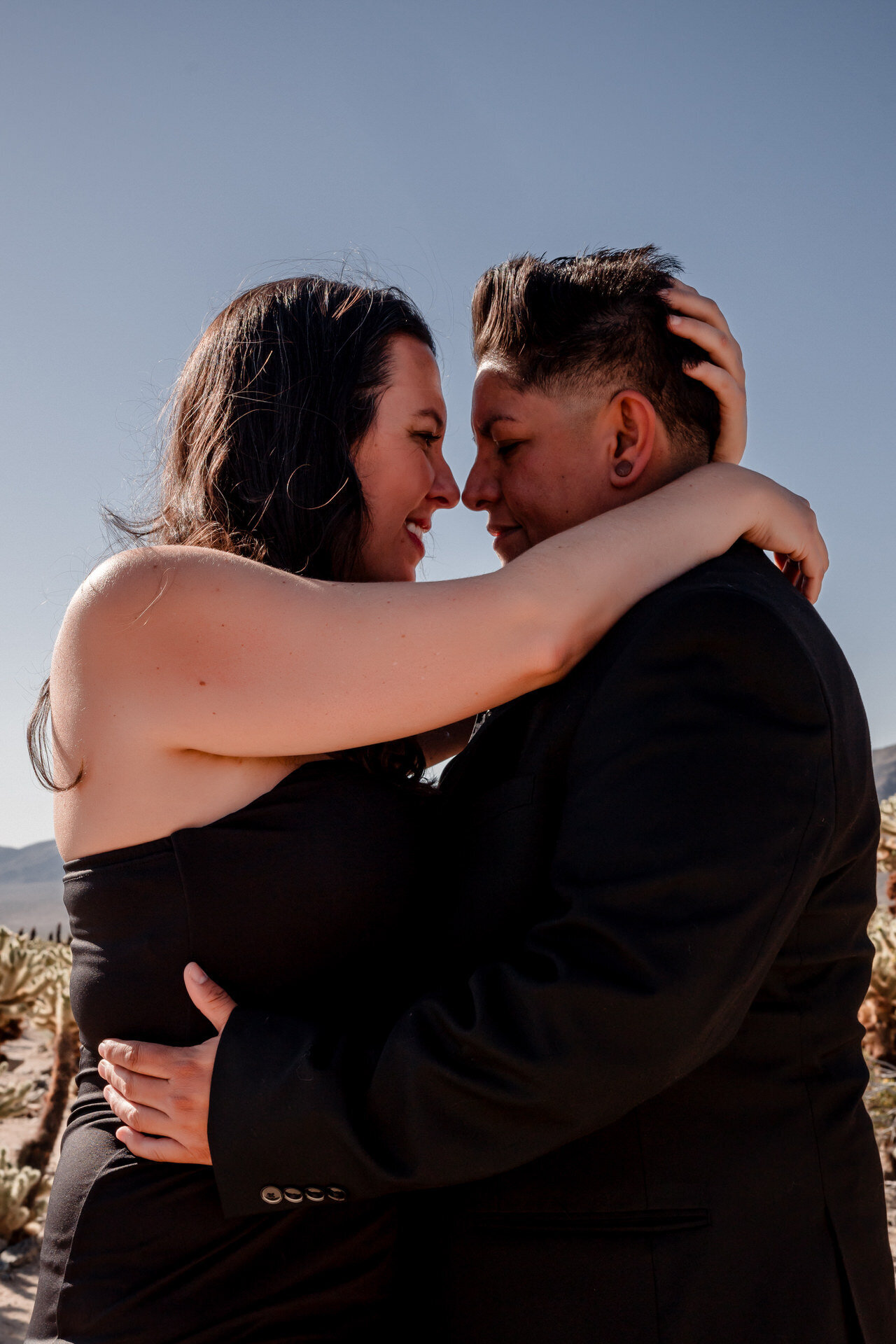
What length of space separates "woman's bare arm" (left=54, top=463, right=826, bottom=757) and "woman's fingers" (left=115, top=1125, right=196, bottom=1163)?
2.42 ft

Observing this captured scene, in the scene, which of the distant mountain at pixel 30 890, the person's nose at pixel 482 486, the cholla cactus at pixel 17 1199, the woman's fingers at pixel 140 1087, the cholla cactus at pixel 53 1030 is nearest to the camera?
the woman's fingers at pixel 140 1087

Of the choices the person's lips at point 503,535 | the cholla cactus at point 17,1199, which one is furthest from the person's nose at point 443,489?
the cholla cactus at point 17,1199

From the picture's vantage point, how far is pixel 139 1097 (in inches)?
75.2

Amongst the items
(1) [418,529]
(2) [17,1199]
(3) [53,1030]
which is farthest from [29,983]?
(1) [418,529]

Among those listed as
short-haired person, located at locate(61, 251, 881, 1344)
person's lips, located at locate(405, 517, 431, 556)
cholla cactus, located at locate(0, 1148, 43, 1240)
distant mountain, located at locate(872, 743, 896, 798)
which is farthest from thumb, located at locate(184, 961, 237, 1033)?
distant mountain, located at locate(872, 743, 896, 798)

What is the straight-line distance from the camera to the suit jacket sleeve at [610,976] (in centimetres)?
168

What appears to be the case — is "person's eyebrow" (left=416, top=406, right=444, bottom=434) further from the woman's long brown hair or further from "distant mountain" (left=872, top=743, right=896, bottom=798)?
"distant mountain" (left=872, top=743, right=896, bottom=798)

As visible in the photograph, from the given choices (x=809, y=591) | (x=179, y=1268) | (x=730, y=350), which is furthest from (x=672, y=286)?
(x=179, y=1268)

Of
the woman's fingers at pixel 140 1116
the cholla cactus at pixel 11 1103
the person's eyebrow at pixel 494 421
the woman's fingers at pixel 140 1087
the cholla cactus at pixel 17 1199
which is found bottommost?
the cholla cactus at pixel 17 1199

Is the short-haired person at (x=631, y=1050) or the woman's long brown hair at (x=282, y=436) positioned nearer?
the short-haired person at (x=631, y=1050)

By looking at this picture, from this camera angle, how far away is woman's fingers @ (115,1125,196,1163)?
6.16 ft

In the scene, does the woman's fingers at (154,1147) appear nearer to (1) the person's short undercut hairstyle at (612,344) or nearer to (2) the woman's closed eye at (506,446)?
(2) the woman's closed eye at (506,446)

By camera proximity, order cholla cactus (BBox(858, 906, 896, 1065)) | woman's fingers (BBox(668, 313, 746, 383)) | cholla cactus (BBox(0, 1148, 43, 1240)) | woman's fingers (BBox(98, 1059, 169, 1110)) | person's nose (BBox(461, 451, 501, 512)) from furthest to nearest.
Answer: cholla cactus (BBox(0, 1148, 43, 1240)) → cholla cactus (BBox(858, 906, 896, 1065)) → person's nose (BBox(461, 451, 501, 512)) → woman's fingers (BBox(668, 313, 746, 383)) → woman's fingers (BBox(98, 1059, 169, 1110))

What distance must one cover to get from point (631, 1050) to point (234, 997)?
0.80 metres
